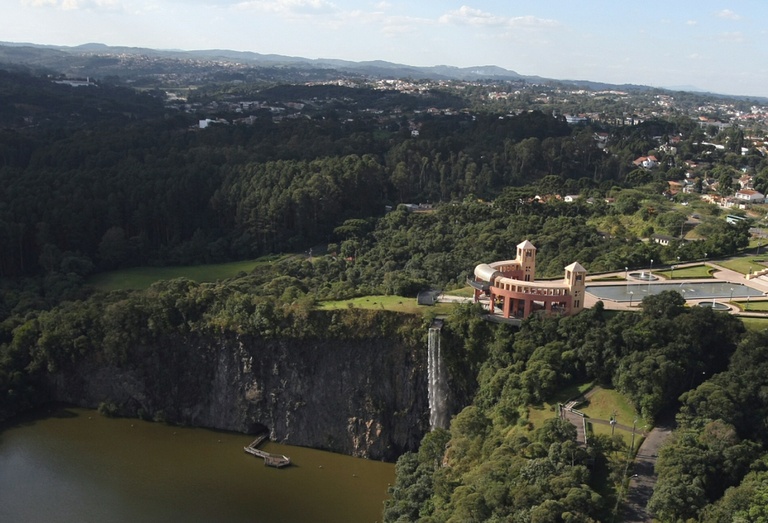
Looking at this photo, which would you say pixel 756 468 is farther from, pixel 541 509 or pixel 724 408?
pixel 541 509

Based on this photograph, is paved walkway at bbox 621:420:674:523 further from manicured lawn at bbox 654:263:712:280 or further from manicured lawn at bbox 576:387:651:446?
manicured lawn at bbox 654:263:712:280

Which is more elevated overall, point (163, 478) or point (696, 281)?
point (696, 281)

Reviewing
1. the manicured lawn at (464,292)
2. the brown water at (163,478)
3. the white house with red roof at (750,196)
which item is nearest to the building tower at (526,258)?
the manicured lawn at (464,292)

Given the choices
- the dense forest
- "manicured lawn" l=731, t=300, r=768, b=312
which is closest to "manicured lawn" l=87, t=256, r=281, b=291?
the dense forest

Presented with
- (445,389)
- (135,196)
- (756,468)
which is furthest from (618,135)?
(756,468)

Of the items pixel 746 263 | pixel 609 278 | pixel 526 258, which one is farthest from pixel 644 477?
pixel 746 263

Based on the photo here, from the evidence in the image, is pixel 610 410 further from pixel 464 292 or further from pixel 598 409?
pixel 464 292
